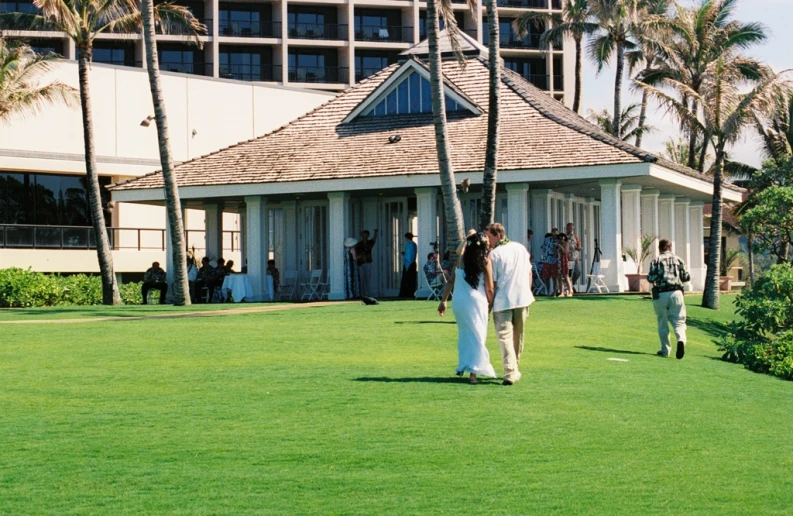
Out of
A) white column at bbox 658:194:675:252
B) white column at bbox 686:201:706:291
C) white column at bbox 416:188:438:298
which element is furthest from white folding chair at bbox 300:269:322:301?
white column at bbox 686:201:706:291

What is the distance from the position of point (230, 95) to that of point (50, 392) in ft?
125

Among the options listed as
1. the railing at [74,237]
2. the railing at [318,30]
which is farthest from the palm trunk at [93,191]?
the railing at [318,30]

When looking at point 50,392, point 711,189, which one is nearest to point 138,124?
point 711,189

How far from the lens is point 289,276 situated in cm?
3497

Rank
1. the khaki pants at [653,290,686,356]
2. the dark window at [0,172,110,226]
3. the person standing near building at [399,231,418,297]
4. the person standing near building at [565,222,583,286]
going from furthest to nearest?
the dark window at [0,172,110,226], the person standing near building at [399,231,418,297], the person standing near building at [565,222,583,286], the khaki pants at [653,290,686,356]

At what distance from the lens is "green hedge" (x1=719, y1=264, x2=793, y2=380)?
68.2 feet

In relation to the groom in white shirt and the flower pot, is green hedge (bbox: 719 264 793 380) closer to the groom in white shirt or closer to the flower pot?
the flower pot

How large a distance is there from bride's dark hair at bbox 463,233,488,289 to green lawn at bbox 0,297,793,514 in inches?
48.3

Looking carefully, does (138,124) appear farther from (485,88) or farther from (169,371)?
(169,371)

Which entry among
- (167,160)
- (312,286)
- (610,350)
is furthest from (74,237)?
(610,350)

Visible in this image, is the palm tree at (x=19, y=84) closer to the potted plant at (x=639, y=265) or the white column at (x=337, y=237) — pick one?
the white column at (x=337, y=237)

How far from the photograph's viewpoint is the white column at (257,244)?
A: 33.8 meters

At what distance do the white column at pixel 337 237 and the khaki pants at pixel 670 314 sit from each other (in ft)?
46.8

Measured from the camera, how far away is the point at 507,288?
14234 mm
